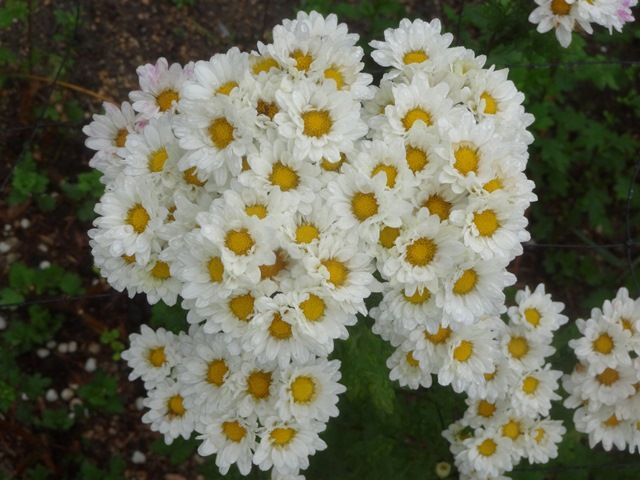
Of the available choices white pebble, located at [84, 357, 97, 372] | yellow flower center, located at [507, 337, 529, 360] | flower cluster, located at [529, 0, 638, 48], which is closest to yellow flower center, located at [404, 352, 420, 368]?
yellow flower center, located at [507, 337, 529, 360]

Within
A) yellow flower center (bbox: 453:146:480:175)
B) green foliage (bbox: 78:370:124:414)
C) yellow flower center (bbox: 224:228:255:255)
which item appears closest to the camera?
yellow flower center (bbox: 224:228:255:255)

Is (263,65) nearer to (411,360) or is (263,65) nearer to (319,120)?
(319,120)

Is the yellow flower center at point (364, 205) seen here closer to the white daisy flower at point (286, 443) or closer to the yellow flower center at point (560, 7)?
the white daisy flower at point (286, 443)

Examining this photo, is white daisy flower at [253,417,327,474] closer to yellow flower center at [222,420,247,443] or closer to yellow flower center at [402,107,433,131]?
yellow flower center at [222,420,247,443]

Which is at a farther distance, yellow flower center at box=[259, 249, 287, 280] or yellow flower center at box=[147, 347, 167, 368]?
yellow flower center at box=[147, 347, 167, 368]

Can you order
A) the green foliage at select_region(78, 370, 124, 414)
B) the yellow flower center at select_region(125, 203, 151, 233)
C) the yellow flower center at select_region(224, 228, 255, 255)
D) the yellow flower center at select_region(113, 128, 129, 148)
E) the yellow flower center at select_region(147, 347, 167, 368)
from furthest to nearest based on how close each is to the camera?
the green foliage at select_region(78, 370, 124, 414) → the yellow flower center at select_region(147, 347, 167, 368) → the yellow flower center at select_region(113, 128, 129, 148) → the yellow flower center at select_region(125, 203, 151, 233) → the yellow flower center at select_region(224, 228, 255, 255)

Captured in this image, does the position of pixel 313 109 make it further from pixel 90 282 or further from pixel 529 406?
pixel 90 282

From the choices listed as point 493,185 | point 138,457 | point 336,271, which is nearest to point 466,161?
point 493,185

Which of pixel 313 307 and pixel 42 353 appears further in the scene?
pixel 42 353
